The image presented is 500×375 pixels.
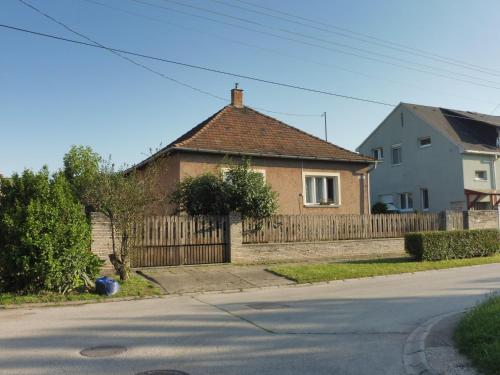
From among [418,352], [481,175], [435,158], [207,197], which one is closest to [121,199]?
[207,197]

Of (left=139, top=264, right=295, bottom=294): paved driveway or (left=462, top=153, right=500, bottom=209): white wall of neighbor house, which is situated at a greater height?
(left=462, top=153, right=500, bottom=209): white wall of neighbor house

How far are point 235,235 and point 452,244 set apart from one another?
8.38 metres

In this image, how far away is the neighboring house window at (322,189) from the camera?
23.5 m

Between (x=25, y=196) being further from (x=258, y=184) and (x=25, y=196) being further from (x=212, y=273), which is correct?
(x=258, y=184)

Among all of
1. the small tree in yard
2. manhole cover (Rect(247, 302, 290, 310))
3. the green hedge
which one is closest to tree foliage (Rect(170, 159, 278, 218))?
the small tree in yard

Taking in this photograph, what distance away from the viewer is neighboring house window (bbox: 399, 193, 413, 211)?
3476cm

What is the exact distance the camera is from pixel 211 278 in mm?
14148

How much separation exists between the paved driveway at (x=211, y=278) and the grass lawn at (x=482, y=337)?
6718 millimetres

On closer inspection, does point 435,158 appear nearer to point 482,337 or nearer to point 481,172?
point 481,172

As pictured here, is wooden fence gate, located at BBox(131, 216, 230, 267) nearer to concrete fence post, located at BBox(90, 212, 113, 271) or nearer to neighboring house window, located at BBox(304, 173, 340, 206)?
concrete fence post, located at BBox(90, 212, 113, 271)

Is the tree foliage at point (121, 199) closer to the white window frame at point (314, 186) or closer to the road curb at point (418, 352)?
the road curb at point (418, 352)

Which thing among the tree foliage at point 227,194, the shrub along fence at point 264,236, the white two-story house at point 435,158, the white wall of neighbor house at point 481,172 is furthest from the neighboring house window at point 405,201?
the tree foliage at point 227,194

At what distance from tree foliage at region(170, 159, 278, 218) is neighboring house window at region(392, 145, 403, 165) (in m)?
20.4

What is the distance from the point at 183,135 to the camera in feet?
80.6
